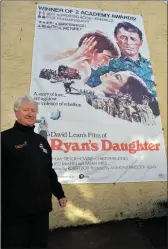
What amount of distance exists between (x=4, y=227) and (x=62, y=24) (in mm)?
3646

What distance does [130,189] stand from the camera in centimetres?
502

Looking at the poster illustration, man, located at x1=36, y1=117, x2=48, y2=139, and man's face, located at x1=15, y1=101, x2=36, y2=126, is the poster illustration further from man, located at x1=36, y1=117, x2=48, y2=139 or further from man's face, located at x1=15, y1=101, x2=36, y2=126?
man's face, located at x1=15, y1=101, x2=36, y2=126

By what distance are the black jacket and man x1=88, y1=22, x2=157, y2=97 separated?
2.91 m

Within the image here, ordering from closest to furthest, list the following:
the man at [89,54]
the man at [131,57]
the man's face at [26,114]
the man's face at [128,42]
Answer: the man's face at [26,114]
the man at [89,54]
the man at [131,57]
the man's face at [128,42]

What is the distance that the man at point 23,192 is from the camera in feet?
8.50

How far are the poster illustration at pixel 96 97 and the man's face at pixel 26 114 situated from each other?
1.88 metres

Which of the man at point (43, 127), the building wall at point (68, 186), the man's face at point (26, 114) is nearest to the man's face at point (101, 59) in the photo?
the building wall at point (68, 186)

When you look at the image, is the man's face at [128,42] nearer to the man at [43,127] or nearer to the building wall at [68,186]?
the building wall at [68,186]

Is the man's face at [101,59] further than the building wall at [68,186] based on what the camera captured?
Yes

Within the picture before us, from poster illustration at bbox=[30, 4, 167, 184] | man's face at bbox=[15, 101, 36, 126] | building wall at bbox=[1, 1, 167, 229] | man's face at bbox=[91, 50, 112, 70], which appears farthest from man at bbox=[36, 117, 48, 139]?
man's face at bbox=[15, 101, 36, 126]

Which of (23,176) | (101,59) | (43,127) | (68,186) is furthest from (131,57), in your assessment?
(23,176)

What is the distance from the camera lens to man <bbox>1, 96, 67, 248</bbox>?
2.59 metres

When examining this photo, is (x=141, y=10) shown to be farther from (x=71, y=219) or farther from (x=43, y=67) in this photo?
(x=71, y=219)

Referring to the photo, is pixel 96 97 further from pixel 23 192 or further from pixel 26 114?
pixel 23 192
